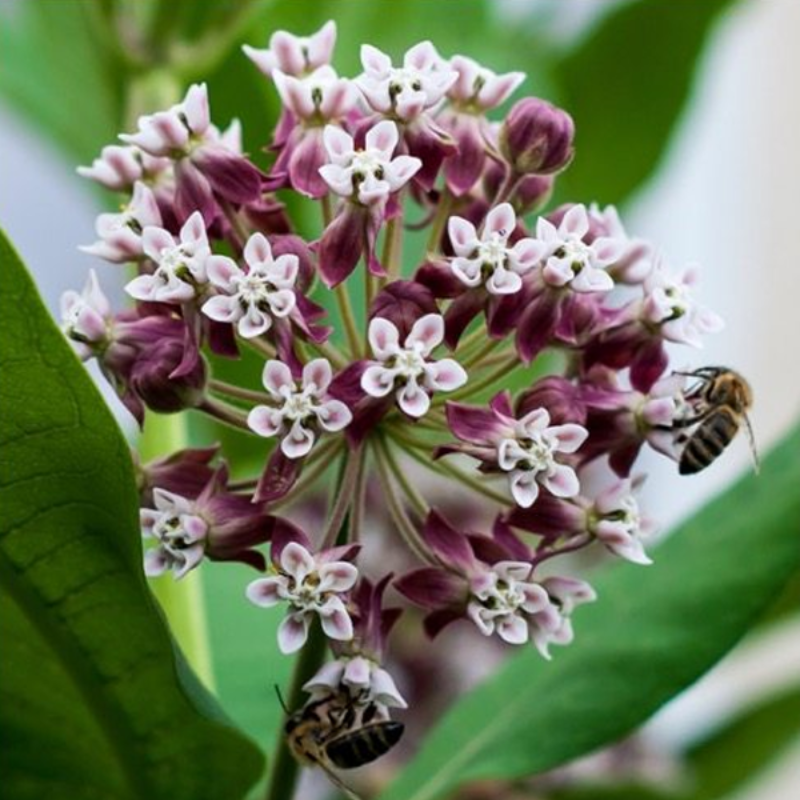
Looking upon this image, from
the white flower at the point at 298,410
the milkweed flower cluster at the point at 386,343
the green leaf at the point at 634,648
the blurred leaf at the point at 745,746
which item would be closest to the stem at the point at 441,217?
the milkweed flower cluster at the point at 386,343

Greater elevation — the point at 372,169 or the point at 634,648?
the point at 372,169

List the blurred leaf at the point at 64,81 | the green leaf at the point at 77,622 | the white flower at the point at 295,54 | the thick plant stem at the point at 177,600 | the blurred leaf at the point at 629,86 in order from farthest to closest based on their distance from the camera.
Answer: the blurred leaf at the point at 629,86
the blurred leaf at the point at 64,81
the thick plant stem at the point at 177,600
the white flower at the point at 295,54
the green leaf at the point at 77,622

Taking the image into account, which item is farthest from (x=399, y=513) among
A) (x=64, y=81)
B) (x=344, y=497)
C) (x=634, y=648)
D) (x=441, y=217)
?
(x=64, y=81)

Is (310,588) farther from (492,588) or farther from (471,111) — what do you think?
(471,111)

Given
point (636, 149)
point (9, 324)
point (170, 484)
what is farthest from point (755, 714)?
point (9, 324)

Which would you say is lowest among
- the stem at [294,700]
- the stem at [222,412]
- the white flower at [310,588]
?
the stem at [294,700]

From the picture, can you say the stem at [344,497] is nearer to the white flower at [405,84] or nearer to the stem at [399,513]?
the stem at [399,513]
